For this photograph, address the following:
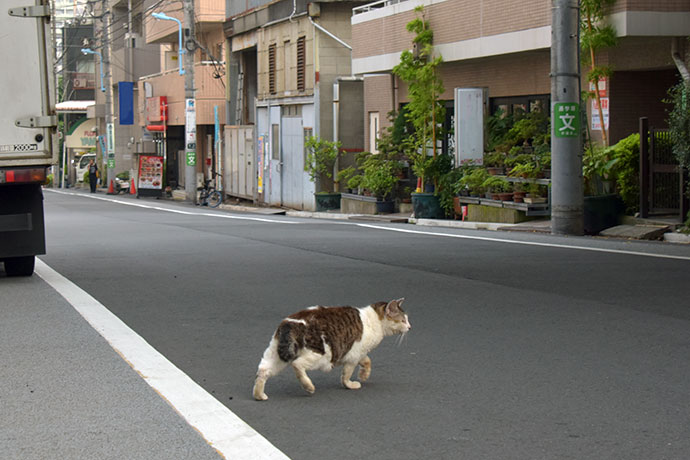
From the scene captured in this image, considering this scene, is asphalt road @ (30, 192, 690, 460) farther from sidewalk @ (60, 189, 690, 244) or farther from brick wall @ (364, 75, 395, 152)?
brick wall @ (364, 75, 395, 152)

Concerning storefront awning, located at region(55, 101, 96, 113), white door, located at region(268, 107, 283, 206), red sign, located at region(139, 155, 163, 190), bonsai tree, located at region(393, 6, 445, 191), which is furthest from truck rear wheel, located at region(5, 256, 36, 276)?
storefront awning, located at region(55, 101, 96, 113)

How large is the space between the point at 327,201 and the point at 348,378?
27.0 meters

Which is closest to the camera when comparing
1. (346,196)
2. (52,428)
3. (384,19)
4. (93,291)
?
(52,428)

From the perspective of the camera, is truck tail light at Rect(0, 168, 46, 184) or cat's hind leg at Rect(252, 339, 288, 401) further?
truck tail light at Rect(0, 168, 46, 184)

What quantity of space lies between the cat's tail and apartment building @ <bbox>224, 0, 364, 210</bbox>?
28.2 m

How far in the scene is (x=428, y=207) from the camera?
84.8 ft

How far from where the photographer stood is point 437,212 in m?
25.8

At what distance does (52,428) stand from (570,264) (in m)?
9.03

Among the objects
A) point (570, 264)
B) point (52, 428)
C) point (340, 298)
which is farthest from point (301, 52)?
point (52, 428)

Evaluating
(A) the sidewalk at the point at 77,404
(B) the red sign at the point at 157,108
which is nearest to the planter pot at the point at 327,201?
(B) the red sign at the point at 157,108

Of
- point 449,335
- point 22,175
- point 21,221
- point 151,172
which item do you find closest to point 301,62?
point 151,172

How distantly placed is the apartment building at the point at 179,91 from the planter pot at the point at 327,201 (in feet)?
32.6

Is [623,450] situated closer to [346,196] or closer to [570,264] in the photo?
[570,264]

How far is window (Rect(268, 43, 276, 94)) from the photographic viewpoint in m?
40.2
